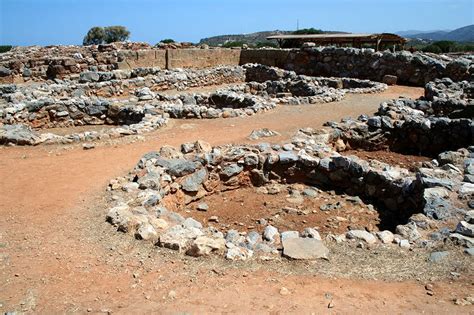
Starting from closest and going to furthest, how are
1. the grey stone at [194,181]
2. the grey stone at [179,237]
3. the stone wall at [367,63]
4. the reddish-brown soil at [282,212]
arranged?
1. the grey stone at [179,237]
2. the reddish-brown soil at [282,212]
3. the grey stone at [194,181]
4. the stone wall at [367,63]

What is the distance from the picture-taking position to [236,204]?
8219 millimetres

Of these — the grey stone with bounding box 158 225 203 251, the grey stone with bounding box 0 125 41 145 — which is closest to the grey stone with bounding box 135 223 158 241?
the grey stone with bounding box 158 225 203 251

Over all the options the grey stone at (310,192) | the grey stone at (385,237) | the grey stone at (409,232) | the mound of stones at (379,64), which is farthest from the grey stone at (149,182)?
the mound of stones at (379,64)

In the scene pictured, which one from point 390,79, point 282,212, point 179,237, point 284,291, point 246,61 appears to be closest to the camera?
point 284,291

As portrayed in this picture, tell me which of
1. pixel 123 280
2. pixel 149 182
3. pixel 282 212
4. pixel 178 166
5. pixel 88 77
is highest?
pixel 88 77

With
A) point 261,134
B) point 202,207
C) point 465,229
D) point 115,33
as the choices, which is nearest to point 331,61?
point 261,134

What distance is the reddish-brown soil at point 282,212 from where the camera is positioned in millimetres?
7441

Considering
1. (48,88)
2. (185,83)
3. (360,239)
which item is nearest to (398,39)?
(185,83)

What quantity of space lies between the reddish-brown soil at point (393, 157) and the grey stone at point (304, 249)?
213 inches

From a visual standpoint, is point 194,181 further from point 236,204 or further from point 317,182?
point 317,182

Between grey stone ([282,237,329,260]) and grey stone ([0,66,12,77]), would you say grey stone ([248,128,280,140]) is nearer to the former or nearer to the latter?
grey stone ([282,237,329,260])

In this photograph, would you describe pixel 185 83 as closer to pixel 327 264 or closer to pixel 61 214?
pixel 61 214

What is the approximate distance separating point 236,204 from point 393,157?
460 centimetres

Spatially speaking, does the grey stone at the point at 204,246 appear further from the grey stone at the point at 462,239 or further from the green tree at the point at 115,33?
the green tree at the point at 115,33
